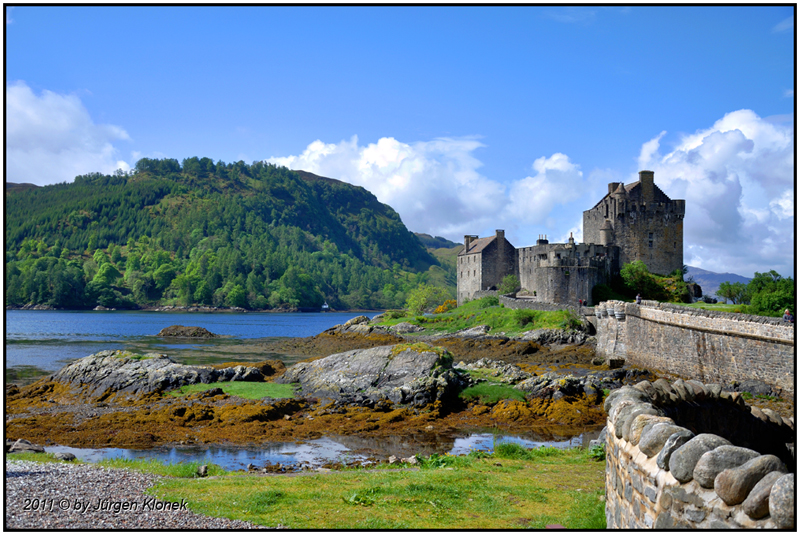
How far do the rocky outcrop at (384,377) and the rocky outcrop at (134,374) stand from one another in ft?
12.3

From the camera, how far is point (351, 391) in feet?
89.4

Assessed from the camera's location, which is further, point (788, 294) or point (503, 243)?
point (503, 243)

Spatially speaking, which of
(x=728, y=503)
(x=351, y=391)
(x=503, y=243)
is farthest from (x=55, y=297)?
(x=728, y=503)

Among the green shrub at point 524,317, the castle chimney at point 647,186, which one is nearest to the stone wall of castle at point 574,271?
the green shrub at point 524,317

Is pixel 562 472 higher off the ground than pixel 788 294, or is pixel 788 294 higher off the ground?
pixel 788 294

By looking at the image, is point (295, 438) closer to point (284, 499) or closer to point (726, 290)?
point (284, 499)

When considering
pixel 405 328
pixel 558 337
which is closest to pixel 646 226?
pixel 558 337

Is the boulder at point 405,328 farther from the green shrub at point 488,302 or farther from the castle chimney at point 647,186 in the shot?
the castle chimney at point 647,186

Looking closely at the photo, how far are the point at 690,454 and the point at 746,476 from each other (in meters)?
0.66

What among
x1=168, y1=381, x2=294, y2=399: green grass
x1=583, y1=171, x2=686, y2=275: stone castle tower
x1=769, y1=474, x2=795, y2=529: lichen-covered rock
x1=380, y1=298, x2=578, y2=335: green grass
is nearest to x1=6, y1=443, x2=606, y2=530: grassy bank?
x1=769, y1=474, x2=795, y2=529: lichen-covered rock

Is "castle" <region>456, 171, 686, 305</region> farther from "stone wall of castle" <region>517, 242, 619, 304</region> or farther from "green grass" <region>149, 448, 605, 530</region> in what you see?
"green grass" <region>149, 448, 605, 530</region>

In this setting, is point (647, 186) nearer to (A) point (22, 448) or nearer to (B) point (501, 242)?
(B) point (501, 242)

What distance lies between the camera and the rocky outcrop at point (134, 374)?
28.5m

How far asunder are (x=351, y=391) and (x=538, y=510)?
18.4 m
